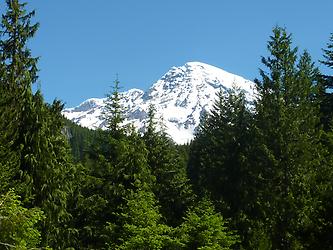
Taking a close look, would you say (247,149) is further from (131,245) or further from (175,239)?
(131,245)

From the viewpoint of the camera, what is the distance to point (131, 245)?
23.8m

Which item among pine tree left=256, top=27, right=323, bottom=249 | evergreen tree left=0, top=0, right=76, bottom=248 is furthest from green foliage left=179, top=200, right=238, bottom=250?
evergreen tree left=0, top=0, right=76, bottom=248

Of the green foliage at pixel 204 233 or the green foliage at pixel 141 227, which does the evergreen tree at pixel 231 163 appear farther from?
the green foliage at pixel 141 227

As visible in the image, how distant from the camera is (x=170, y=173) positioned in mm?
35719

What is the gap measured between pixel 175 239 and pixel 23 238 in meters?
8.22

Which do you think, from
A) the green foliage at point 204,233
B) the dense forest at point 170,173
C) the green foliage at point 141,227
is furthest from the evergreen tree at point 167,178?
the green foliage at point 204,233

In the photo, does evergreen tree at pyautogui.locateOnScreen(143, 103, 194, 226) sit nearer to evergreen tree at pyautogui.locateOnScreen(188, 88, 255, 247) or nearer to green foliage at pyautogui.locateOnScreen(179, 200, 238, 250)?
evergreen tree at pyautogui.locateOnScreen(188, 88, 255, 247)

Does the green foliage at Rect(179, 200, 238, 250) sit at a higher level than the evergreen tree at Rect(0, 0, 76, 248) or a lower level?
lower

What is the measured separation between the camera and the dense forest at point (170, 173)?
23234 millimetres

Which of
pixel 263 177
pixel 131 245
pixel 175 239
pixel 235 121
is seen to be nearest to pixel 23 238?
pixel 131 245

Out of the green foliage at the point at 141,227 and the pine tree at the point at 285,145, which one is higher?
the pine tree at the point at 285,145

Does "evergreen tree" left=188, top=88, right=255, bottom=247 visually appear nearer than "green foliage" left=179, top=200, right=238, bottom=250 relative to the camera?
No

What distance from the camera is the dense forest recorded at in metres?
23.2

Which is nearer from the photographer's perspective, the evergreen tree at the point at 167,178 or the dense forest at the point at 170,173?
the dense forest at the point at 170,173
